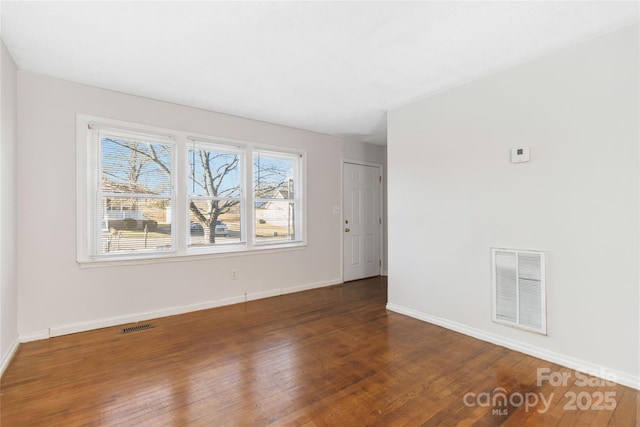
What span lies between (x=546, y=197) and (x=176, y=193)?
12.3 ft

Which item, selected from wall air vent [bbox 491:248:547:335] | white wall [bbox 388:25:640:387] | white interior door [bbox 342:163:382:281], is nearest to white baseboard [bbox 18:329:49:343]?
white wall [bbox 388:25:640:387]

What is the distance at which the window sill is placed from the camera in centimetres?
320

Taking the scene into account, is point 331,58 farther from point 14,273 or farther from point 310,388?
point 14,273

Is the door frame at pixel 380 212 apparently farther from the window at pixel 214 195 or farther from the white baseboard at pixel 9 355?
the white baseboard at pixel 9 355

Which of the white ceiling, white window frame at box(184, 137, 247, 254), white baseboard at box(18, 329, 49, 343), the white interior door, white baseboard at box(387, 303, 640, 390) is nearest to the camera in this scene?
the white ceiling

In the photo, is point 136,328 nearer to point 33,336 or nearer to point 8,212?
point 33,336

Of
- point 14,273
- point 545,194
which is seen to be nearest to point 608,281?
point 545,194

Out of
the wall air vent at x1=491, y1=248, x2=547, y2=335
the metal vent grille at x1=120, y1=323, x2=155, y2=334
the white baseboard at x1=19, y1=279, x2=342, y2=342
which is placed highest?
the wall air vent at x1=491, y1=248, x2=547, y2=335

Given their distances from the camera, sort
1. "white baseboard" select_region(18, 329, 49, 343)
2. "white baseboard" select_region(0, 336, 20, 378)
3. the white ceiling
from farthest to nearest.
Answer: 1. "white baseboard" select_region(18, 329, 49, 343)
2. "white baseboard" select_region(0, 336, 20, 378)
3. the white ceiling

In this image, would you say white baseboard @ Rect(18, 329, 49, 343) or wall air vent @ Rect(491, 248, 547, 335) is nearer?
wall air vent @ Rect(491, 248, 547, 335)

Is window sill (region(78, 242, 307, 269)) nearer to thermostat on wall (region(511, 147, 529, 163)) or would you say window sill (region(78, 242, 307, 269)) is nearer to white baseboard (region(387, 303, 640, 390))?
white baseboard (region(387, 303, 640, 390))

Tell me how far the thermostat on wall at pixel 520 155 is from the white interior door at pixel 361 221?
9.45 ft

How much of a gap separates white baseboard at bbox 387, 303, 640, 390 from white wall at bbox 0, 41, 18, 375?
3.74 metres

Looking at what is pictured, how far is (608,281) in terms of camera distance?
7.36 ft
